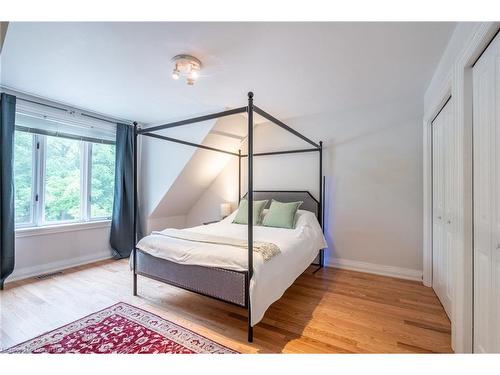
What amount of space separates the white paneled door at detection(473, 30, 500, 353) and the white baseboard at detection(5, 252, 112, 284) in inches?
174

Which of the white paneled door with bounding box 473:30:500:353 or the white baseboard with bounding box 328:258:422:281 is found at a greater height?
the white paneled door with bounding box 473:30:500:353

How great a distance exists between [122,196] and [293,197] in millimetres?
2819

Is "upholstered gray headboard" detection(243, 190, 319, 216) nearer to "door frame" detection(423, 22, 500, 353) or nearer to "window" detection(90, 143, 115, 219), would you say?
"door frame" detection(423, 22, 500, 353)

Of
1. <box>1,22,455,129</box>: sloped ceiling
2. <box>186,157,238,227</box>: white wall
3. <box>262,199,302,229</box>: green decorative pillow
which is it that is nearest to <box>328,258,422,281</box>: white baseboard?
<box>262,199,302,229</box>: green decorative pillow

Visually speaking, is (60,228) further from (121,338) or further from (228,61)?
(228,61)

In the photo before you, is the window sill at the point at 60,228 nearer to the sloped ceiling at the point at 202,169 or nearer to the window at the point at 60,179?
the window at the point at 60,179

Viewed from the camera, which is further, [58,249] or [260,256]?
[58,249]

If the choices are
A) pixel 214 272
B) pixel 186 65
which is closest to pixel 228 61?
pixel 186 65

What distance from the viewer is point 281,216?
122 inches

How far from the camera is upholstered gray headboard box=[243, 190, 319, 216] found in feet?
11.4

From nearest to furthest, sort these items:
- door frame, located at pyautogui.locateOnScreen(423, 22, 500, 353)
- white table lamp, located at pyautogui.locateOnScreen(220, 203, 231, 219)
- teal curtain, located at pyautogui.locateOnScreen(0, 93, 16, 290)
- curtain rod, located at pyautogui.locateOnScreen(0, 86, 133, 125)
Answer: door frame, located at pyautogui.locateOnScreen(423, 22, 500, 353)
teal curtain, located at pyautogui.locateOnScreen(0, 93, 16, 290)
curtain rod, located at pyautogui.locateOnScreen(0, 86, 133, 125)
white table lamp, located at pyautogui.locateOnScreen(220, 203, 231, 219)

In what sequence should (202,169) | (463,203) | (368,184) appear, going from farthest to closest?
(202,169) → (368,184) → (463,203)

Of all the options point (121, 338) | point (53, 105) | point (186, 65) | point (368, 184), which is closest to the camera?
point (121, 338)

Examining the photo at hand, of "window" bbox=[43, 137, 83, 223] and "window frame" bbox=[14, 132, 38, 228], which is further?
"window" bbox=[43, 137, 83, 223]
